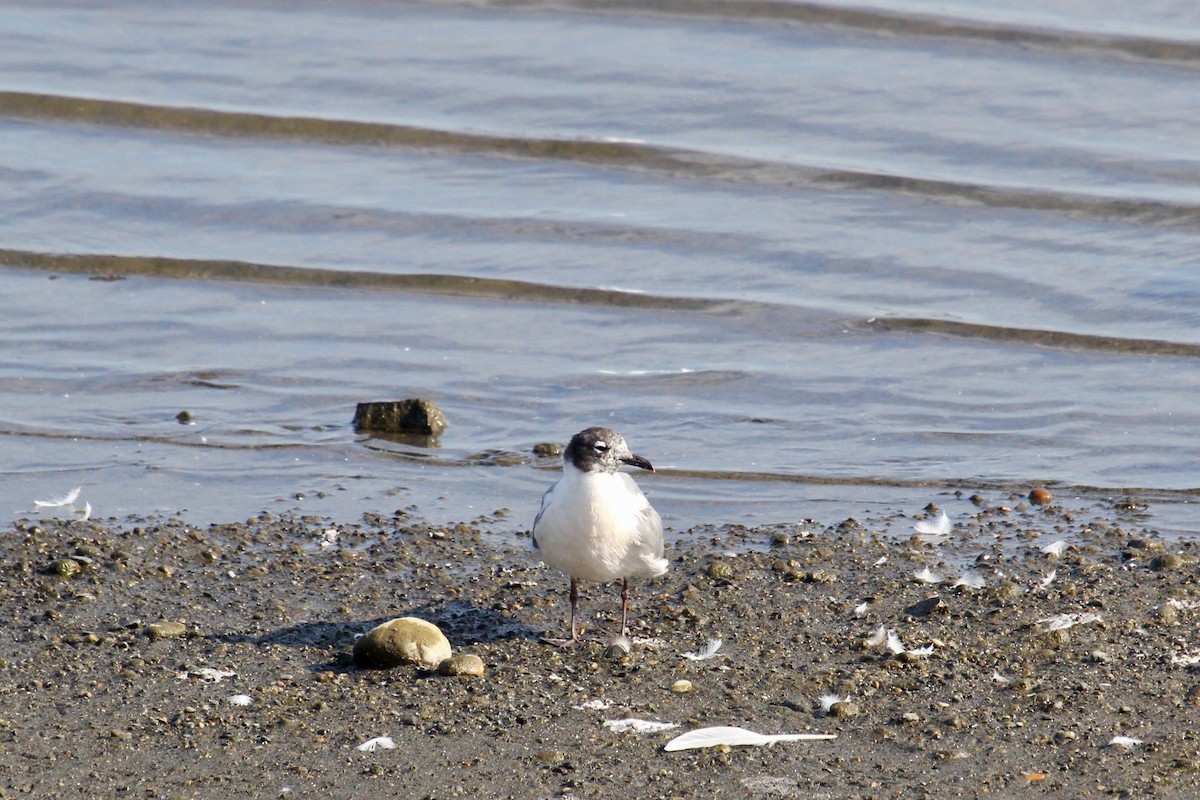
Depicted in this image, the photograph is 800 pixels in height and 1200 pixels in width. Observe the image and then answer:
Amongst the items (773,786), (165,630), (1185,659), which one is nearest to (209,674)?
(165,630)

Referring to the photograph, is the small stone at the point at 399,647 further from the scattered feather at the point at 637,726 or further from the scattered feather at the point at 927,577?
the scattered feather at the point at 927,577

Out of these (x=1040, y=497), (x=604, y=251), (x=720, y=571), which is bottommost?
(x=720, y=571)

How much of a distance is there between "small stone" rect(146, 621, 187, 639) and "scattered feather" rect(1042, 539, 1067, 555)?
373 cm

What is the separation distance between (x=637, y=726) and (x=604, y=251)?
23.0 ft

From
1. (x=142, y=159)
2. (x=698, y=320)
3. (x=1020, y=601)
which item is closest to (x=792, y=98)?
(x=698, y=320)

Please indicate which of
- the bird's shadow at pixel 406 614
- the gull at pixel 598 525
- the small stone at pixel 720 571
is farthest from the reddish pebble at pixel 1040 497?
the bird's shadow at pixel 406 614

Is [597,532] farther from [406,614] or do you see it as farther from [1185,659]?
[1185,659]

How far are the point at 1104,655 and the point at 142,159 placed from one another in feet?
34.1

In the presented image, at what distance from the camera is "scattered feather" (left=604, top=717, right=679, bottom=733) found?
552 cm

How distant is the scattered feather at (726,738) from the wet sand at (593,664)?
35 millimetres

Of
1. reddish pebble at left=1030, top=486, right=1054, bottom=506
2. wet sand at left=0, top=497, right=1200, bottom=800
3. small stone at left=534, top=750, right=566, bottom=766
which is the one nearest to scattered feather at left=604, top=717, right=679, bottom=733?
wet sand at left=0, top=497, right=1200, bottom=800

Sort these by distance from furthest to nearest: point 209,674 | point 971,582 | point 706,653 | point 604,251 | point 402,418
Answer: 1. point 604,251
2. point 402,418
3. point 971,582
4. point 706,653
5. point 209,674

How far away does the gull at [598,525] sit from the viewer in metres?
6.33

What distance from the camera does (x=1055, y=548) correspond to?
7223 mm
